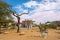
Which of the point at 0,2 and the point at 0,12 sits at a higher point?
the point at 0,2

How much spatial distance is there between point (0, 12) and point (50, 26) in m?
33.6

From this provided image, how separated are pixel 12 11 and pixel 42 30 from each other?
12.1 metres

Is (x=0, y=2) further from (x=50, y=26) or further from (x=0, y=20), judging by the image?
(x=50, y=26)

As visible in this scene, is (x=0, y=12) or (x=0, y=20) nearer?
(x=0, y=12)

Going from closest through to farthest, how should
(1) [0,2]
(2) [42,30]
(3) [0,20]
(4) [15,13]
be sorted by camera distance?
(2) [42,30]
(4) [15,13]
(1) [0,2]
(3) [0,20]

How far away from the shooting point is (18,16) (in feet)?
110

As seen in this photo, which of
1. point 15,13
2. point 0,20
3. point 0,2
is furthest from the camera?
point 0,20

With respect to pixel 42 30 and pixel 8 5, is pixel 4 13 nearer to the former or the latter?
pixel 8 5

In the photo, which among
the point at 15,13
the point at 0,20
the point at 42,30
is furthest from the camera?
the point at 0,20

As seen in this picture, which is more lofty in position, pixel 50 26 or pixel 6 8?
pixel 6 8

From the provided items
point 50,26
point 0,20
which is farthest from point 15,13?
point 50,26

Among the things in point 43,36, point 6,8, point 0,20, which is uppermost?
point 6,8

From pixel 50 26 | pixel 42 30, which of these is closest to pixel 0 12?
pixel 42 30

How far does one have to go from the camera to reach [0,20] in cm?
3903
